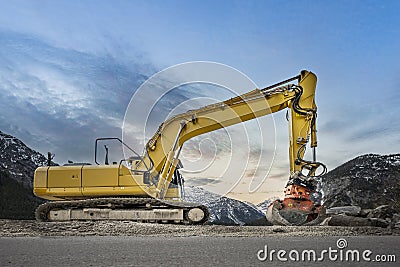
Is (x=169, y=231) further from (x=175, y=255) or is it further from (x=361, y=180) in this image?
(x=361, y=180)

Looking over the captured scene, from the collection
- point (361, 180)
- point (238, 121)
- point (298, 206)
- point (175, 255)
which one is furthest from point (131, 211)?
point (361, 180)

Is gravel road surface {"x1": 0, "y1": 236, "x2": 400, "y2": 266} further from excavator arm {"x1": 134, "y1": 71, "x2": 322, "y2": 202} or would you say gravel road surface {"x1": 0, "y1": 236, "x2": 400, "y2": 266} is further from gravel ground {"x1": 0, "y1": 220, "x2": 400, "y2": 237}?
excavator arm {"x1": 134, "y1": 71, "x2": 322, "y2": 202}

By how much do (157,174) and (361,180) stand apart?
1489cm

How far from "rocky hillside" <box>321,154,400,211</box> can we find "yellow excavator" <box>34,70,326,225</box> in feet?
33.7

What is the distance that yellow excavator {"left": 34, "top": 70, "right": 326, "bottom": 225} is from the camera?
45.3 ft

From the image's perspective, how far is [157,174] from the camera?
14.5 m

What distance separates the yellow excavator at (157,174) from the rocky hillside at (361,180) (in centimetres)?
1026

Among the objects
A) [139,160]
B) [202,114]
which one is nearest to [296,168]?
[202,114]

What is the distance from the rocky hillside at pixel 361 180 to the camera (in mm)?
24391

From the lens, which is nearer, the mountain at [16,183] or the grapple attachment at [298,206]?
the grapple attachment at [298,206]

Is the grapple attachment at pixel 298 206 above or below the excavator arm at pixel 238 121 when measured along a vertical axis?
below

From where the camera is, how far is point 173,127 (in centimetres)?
1457

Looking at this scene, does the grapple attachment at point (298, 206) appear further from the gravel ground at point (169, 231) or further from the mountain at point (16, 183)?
the mountain at point (16, 183)

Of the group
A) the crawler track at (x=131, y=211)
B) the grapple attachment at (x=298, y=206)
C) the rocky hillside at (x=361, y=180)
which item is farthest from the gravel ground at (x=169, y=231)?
the rocky hillside at (x=361, y=180)
